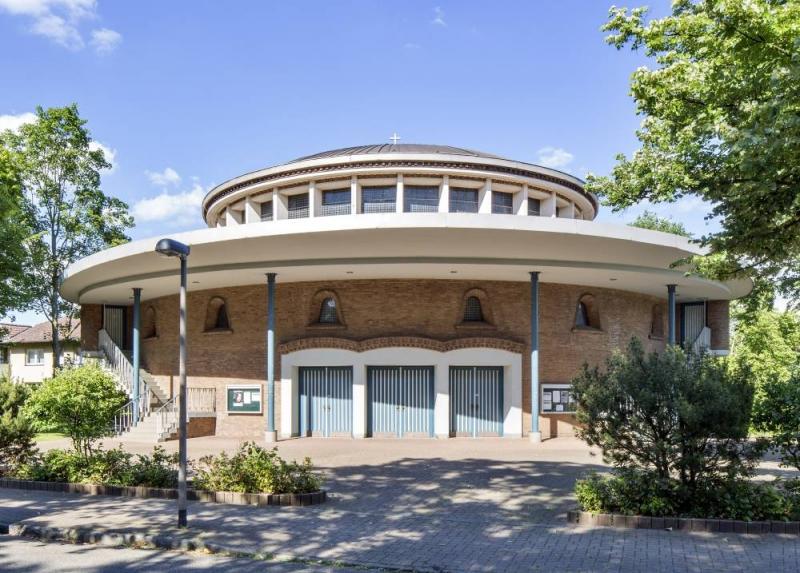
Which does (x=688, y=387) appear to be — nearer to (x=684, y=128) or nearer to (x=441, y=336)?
(x=684, y=128)

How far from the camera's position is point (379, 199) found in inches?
Result: 1000

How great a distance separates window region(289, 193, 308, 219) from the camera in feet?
86.2

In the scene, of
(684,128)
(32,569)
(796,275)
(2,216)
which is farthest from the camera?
(2,216)

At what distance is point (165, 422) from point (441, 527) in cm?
1427

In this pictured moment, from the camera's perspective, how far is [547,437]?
2080 cm

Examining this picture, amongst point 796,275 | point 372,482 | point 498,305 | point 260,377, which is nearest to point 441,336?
point 498,305

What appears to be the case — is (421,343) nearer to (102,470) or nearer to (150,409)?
(150,409)

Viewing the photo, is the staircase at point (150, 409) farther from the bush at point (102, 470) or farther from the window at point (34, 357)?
the window at point (34, 357)

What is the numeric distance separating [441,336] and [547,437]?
452 cm

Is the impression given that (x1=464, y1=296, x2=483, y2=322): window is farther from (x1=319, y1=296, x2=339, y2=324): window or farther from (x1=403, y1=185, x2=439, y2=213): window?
(x1=403, y1=185, x2=439, y2=213): window

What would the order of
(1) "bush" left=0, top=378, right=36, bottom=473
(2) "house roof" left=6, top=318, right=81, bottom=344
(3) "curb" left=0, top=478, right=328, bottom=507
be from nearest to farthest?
1. (3) "curb" left=0, top=478, right=328, bottom=507
2. (1) "bush" left=0, top=378, right=36, bottom=473
3. (2) "house roof" left=6, top=318, right=81, bottom=344

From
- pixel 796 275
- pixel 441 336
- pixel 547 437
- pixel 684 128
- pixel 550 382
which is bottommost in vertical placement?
pixel 547 437

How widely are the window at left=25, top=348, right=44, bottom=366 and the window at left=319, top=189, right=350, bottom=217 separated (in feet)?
115

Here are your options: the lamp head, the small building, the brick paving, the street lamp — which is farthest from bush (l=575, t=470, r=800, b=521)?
the small building
